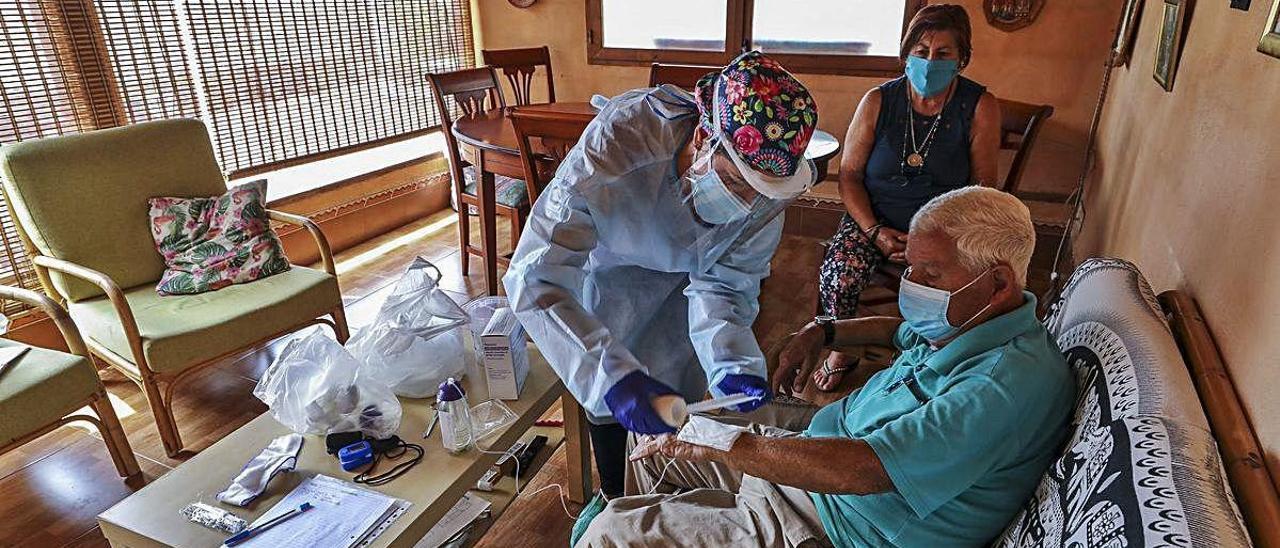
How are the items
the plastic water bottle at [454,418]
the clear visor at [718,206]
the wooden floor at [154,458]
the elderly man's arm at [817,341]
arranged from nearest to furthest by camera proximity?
the clear visor at [718,206], the plastic water bottle at [454,418], the elderly man's arm at [817,341], the wooden floor at [154,458]

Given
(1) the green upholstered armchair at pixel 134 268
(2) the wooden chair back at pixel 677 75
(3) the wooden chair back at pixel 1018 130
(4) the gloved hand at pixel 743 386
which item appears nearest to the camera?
(4) the gloved hand at pixel 743 386

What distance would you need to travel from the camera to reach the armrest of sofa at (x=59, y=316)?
1.87 m

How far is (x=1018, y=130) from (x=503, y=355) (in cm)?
230

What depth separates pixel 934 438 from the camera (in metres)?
0.99

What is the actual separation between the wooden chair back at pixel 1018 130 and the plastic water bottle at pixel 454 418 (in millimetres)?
2134

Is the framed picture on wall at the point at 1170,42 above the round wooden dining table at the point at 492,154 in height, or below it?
above

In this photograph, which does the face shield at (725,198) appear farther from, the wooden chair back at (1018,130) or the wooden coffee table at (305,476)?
the wooden chair back at (1018,130)

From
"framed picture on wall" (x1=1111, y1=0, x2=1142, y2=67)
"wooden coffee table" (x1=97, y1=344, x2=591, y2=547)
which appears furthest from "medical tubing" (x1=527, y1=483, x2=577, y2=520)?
"framed picture on wall" (x1=1111, y1=0, x2=1142, y2=67)

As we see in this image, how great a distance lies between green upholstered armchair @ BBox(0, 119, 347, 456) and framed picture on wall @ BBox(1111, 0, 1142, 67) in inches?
118

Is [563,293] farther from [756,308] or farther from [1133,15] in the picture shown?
[1133,15]

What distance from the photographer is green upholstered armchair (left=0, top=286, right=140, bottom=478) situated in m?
1.72

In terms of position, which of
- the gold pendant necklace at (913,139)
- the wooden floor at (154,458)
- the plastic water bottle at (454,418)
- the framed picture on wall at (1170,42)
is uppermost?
the framed picture on wall at (1170,42)

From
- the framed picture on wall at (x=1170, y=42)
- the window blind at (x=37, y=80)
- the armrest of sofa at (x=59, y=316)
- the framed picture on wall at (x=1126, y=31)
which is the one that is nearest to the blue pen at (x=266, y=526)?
the armrest of sofa at (x=59, y=316)

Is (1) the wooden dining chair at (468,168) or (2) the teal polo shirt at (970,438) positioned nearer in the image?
(2) the teal polo shirt at (970,438)
